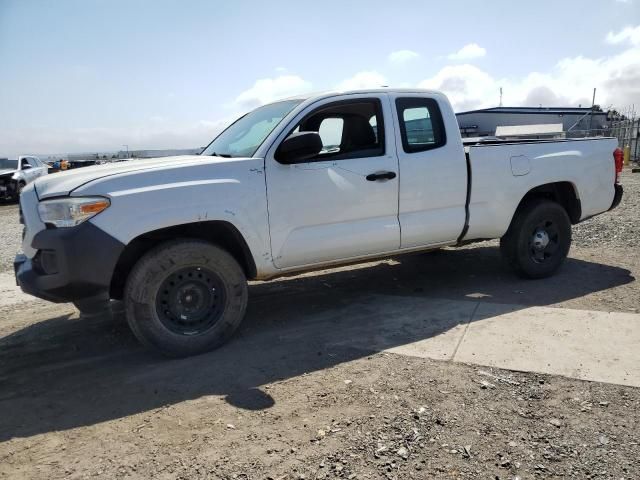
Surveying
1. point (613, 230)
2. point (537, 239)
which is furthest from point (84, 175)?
point (613, 230)

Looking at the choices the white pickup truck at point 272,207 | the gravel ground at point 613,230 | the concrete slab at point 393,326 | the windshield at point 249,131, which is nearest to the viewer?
the white pickup truck at point 272,207

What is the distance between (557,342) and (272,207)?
2.53 meters

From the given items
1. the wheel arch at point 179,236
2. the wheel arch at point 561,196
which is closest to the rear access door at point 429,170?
the wheel arch at point 561,196

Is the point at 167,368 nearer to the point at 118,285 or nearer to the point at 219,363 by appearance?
the point at 219,363

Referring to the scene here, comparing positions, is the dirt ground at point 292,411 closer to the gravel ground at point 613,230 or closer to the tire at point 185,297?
the tire at point 185,297

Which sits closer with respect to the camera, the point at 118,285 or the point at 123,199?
the point at 123,199

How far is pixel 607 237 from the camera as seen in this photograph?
25.6 feet

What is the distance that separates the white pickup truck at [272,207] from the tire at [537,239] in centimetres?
2

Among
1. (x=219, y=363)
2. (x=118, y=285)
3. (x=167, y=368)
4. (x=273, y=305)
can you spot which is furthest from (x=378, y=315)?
(x=118, y=285)

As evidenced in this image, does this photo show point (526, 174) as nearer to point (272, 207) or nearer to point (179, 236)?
point (272, 207)

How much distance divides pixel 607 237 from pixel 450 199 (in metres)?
4.19

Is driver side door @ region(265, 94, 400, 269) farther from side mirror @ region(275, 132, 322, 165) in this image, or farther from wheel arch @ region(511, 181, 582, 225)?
wheel arch @ region(511, 181, 582, 225)

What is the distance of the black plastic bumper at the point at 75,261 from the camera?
3.58 metres

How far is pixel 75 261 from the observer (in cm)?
359
